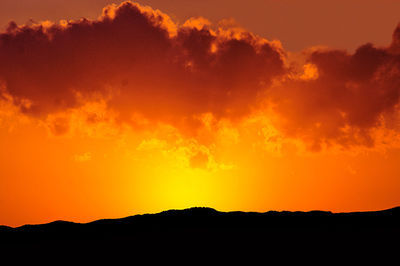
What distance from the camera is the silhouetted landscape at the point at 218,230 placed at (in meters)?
74.1

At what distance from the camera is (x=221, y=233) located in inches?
3113

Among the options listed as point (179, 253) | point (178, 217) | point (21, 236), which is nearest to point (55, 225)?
point (21, 236)

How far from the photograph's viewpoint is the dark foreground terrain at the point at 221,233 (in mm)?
72188

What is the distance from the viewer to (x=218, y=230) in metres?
80.6

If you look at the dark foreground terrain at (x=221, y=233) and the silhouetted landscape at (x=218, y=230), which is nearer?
the dark foreground terrain at (x=221, y=233)

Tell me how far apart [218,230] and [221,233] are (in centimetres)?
156

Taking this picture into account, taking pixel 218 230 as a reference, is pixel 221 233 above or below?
below

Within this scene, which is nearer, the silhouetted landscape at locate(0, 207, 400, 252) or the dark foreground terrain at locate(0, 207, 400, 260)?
the dark foreground terrain at locate(0, 207, 400, 260)

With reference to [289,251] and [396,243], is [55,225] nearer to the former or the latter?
→ [289,251]

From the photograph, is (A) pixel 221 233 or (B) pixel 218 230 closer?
(A) pixel 221 233

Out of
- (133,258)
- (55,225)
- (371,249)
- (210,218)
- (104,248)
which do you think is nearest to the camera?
(371,249)

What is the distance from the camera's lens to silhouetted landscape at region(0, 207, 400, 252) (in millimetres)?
74125

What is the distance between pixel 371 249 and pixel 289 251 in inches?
414

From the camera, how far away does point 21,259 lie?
77.8 meters
